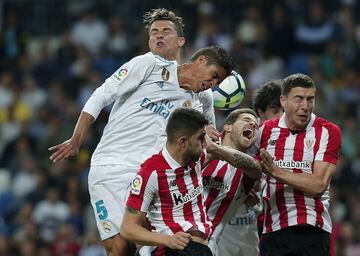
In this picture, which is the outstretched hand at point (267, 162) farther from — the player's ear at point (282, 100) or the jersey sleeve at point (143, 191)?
the jersey sleeve at point (143, 191)

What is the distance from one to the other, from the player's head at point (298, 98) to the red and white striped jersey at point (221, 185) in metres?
0.62

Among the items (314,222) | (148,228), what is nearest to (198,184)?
(148,228)

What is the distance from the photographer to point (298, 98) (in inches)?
300

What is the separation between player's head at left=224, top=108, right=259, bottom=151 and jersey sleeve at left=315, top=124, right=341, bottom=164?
50cm

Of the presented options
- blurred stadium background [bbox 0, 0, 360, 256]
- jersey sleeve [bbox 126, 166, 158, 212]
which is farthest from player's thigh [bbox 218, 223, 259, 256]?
blurred stadium background [bbox 0, 0, 360, 256]

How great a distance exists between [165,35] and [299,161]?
1.42 metres

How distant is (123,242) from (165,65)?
4.47ft

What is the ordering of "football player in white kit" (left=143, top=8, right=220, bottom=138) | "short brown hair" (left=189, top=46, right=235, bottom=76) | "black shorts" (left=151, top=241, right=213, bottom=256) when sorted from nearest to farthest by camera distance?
"black shorts" (left=151, top=241, right=213, bottom=256) < "short brown hair" (left=189, top=46, right=235, bottom=76) < "football player in white kit" (left=143, top=8, right=220, bottom=138)

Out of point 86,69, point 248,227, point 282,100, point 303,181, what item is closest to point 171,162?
point 303,181

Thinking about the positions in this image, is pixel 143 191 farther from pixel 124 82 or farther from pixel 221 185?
pixel 221 185

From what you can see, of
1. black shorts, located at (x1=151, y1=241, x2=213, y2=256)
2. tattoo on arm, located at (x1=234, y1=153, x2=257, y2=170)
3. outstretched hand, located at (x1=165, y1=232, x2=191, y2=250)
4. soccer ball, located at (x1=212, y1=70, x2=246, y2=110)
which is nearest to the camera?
outstretched hand, located at (x1=165, y1=232, x2=191, y2=250)

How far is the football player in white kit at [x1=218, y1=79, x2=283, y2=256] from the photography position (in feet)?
27.4

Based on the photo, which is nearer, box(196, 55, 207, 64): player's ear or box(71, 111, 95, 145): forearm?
box(71, 111, 95, 145): forearm

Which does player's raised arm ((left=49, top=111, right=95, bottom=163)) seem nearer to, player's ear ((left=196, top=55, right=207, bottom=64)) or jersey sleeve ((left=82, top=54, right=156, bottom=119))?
jersey sleeve ((left=82, top=54, right=156, bottom=119))
